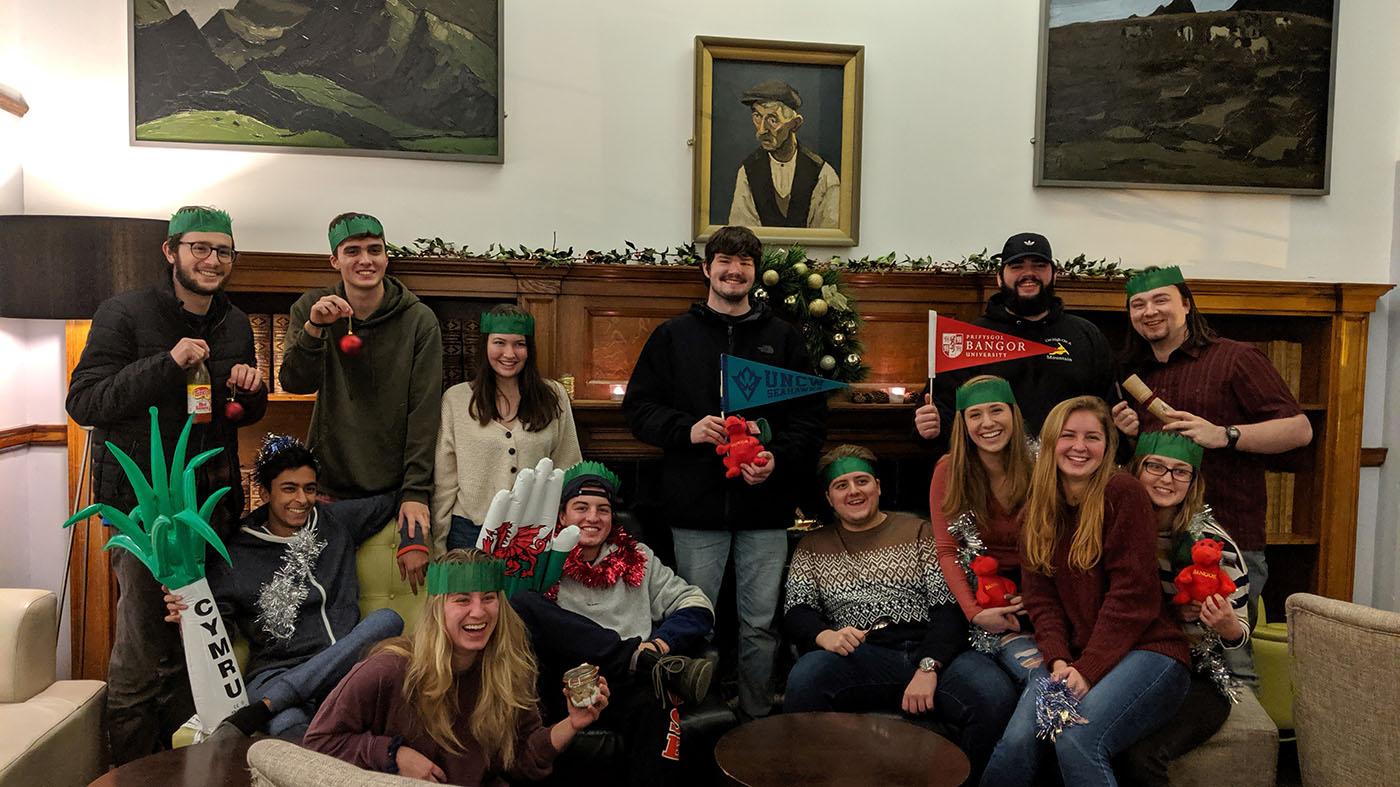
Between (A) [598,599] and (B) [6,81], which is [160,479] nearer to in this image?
(A) [598,599]

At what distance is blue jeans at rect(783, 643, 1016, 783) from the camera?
2.96m

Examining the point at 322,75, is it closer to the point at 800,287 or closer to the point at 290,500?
the point at 290,500

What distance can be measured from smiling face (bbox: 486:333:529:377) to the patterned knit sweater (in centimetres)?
118

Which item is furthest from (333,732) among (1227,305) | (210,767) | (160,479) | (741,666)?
(1227,305)

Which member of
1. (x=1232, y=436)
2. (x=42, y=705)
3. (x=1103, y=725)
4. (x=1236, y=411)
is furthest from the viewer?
(x=1236, y=411)

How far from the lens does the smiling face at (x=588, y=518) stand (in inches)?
123

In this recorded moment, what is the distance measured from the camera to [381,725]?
235 cm

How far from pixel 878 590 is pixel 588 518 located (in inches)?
39.0

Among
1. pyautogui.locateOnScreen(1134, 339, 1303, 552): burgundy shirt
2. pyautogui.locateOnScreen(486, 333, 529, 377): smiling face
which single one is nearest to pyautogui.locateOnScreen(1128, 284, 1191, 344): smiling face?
pyautogui.locateOnScreen(1134, 339, 1303, 552): burgundy shirt

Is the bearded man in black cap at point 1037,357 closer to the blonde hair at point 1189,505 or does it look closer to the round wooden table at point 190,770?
the blonde hair at point 1189,505

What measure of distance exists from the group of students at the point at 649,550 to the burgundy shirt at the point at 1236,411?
0.04 meters

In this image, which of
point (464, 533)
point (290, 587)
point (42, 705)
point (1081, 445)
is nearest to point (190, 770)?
point (290, 587)

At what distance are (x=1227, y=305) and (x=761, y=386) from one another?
2343mm

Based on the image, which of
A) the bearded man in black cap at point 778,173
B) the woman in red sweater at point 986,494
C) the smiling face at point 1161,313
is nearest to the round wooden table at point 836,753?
the woman in red sweater at point 986,494
